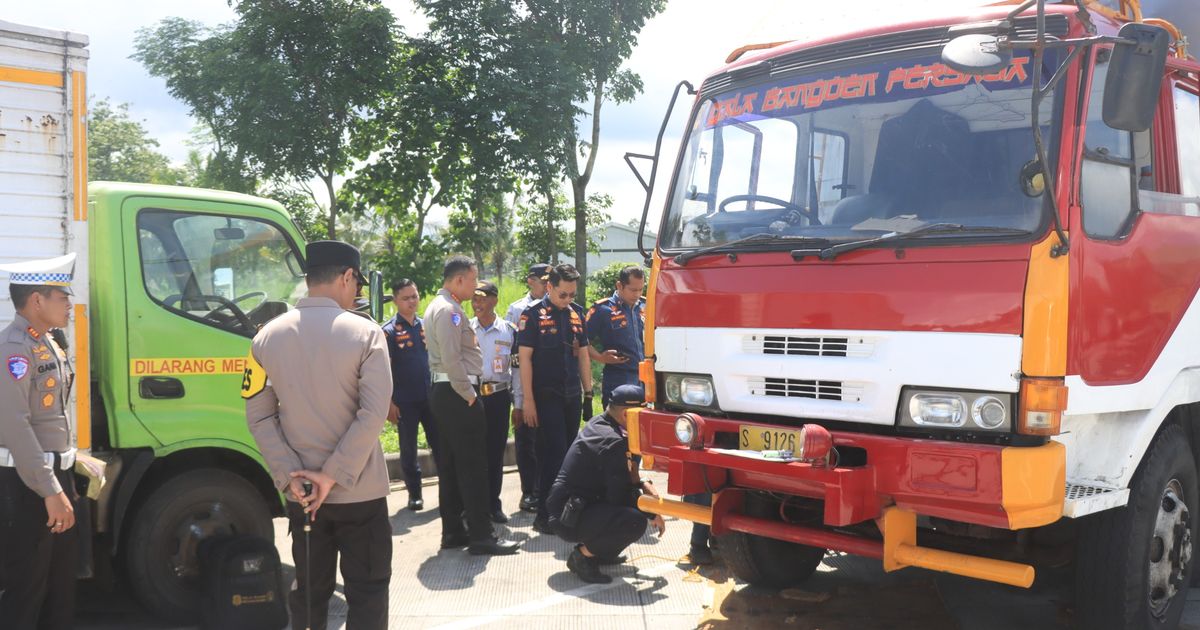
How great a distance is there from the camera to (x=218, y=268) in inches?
211

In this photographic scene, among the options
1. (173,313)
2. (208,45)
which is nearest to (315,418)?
(173,313)

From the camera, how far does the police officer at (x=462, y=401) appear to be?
6.27 metres

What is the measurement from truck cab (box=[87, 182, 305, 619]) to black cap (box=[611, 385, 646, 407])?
1978 mm

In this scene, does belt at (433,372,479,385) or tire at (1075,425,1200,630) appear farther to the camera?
belt at (433,372,479,385)

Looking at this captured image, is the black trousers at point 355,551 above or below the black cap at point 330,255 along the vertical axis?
below

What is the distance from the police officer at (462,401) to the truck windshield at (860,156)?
5.83 feet

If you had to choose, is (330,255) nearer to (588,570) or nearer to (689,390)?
(689,390)

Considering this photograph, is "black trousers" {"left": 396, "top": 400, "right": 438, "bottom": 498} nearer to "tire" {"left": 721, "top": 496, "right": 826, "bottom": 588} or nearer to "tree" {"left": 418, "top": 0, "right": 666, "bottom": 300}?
"tire" {"left": 721, "top": 496, "right": 826, "bottom": 588}

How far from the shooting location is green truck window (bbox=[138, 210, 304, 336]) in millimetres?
5176

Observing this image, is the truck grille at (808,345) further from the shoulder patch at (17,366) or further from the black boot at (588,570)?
the shoulder patch at (17,366)

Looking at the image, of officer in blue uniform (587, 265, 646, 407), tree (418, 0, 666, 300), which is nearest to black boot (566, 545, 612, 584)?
officer in blue uniform (587, 265, 646, 407)

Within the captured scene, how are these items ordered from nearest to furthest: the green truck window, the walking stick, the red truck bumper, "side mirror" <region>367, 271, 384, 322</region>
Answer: the red truck bumper
the walking stick
the green truck window
"side mirror" <region>367, 271, 384, 322</region>

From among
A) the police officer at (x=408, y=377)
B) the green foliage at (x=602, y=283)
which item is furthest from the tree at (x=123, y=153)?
the police officer at (x=408, y=377)

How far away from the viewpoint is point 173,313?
5.18 m
